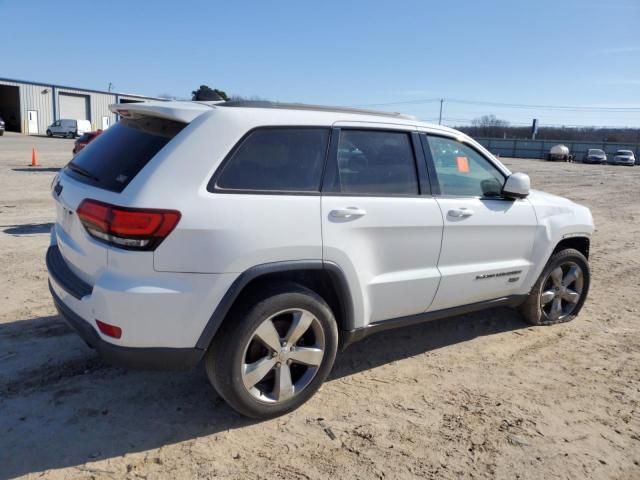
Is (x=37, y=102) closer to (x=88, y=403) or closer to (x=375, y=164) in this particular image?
(x=88, y=403)

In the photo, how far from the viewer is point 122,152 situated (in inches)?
124

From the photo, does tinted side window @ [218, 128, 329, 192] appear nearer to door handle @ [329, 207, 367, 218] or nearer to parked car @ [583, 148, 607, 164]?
door handle @ [329, 207, 367, 218]

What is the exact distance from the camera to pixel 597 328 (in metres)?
5.08

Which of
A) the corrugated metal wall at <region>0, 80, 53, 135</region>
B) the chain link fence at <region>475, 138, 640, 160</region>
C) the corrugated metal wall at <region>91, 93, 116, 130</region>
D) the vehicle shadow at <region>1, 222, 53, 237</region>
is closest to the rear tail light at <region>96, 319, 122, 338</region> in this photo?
the vehicle shadow at <region>1, 222, 53, 237</region>

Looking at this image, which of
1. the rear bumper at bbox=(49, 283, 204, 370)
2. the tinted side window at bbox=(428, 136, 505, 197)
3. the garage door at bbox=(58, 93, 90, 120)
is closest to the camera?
the rear bumper at bbox=(49, 283, 204, 370)

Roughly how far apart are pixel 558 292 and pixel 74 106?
6007cm

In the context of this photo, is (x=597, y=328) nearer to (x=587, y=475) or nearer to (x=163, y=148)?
(x=587, y=475)

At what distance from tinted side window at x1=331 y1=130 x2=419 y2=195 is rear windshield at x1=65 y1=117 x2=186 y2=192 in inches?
41.7

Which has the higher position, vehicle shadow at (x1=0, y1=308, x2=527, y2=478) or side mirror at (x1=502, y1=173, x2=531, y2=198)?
side mirror at (x1=502, y1=173, x2=531, y2=198)

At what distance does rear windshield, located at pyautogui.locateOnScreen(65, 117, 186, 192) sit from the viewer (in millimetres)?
2957

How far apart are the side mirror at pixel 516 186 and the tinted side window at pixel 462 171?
84mm

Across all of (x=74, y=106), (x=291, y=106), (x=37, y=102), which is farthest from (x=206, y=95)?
(x=74, y=106)

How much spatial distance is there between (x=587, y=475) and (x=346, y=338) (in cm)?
157

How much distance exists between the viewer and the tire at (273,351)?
2996mm
